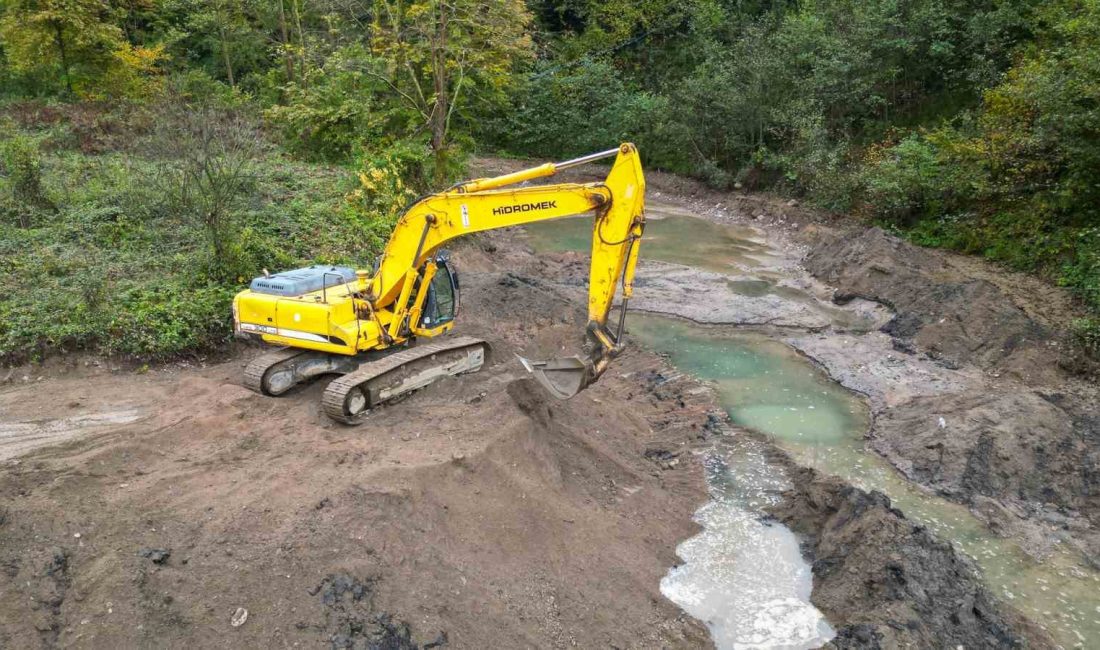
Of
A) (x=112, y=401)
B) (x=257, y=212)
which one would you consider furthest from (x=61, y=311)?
(x=257, y=212)

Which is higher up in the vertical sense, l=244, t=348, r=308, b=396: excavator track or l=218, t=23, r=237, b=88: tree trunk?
l=218, t=23, r=237, b=88: tree trunk

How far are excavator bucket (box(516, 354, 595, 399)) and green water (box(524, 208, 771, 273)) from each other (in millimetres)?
9749

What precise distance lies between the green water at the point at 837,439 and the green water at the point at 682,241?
450 centimetres

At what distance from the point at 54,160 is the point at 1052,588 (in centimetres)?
1887

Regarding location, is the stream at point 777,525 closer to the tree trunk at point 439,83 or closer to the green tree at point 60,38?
the tree trunk at point 439,83

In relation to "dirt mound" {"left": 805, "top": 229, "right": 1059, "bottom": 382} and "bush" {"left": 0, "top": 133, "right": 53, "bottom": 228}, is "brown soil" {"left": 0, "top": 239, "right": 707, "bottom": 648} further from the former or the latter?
"dirt mound" {"left": 805, "top": 229, "right": 1059, "bottom": 382}

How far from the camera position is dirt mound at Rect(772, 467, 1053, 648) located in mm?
5703

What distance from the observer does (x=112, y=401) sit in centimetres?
852

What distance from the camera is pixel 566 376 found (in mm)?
7695

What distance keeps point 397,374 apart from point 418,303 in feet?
3.29

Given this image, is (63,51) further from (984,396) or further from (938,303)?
(984,396)

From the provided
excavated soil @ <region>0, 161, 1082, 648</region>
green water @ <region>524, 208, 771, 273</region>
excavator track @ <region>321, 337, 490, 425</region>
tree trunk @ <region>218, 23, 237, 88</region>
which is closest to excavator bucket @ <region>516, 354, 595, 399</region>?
excavated soil @ <region>0, 161, 1082, 648</region>

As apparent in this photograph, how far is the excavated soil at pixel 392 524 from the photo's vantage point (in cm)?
539

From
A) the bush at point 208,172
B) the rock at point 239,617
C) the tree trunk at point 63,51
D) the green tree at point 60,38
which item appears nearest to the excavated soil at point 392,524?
the rock at point 239,617
